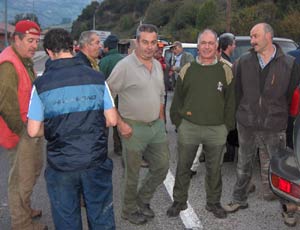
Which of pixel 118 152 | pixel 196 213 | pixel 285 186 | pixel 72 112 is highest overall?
pixel 72 112

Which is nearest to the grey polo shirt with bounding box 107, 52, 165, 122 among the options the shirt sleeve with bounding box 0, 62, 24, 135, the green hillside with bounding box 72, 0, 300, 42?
the shirt sleeve with bounding box 0, 62, 24, 135

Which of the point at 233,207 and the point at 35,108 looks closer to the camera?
the point at 35,108

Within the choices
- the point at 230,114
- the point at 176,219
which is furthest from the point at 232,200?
the point at 230,114

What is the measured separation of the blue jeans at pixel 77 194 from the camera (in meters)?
3.10

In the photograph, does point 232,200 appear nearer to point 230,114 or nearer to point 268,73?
point 230,114

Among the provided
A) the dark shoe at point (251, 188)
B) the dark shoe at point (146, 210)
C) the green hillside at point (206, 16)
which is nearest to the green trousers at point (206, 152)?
the dark shoe at point (146, 210)

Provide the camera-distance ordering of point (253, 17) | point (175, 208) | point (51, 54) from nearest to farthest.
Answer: point (51, 54)
point (175, 208)
point (253, 17)

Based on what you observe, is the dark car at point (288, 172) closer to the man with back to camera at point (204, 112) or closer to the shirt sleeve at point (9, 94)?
the man with back to camera at point (204, 112)

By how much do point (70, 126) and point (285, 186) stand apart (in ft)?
5.05

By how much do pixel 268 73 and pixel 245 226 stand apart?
146 centimetres

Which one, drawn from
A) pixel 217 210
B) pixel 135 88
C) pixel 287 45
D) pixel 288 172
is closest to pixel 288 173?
pixel 288 172

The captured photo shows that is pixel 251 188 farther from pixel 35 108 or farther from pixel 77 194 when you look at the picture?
pixel 35 108

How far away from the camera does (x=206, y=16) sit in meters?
45.3

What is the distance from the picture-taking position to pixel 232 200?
484 centimetres
